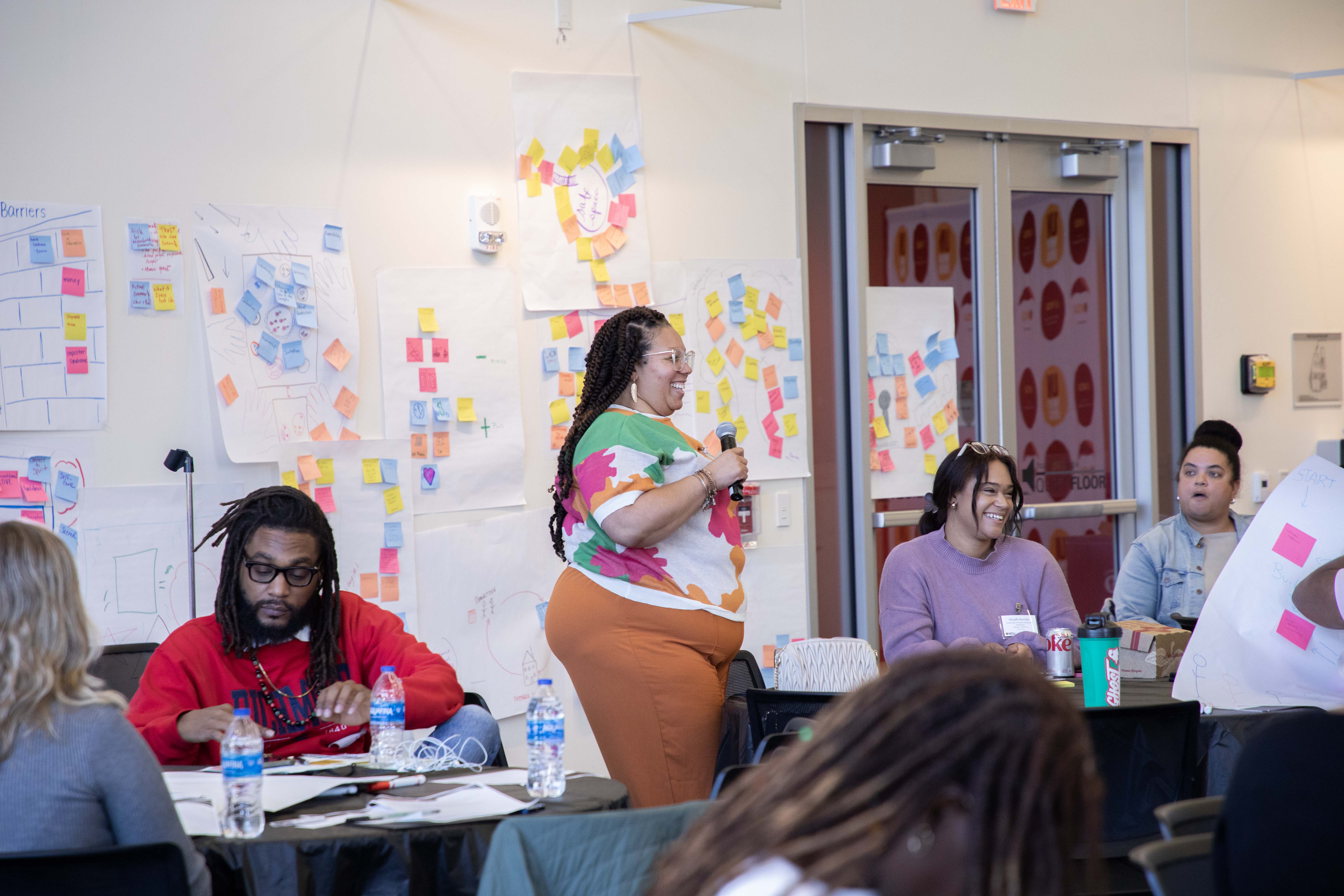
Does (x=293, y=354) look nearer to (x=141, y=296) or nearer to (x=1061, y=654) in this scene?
(x=141, y=296)

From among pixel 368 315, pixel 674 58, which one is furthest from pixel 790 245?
pixel 368 315

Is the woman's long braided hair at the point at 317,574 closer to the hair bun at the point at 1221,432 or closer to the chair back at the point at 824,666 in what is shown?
the chair back at the point at 824,666

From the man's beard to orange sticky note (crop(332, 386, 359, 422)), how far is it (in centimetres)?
129

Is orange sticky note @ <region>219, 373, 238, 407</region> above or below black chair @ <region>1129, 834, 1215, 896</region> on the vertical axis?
above

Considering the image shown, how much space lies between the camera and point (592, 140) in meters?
4.36

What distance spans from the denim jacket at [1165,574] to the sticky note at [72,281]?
11.0 ft

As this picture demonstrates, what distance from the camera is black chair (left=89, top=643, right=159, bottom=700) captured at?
339 cm

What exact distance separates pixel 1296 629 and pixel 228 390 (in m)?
2.99

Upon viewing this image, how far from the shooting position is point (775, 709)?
2602mm

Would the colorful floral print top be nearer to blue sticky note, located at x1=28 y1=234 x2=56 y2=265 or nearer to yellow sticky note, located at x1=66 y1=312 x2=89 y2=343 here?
yellow sticky note, located at x1=66 y1=312 x2=89 y2=343

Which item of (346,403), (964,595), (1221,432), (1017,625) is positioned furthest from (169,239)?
(1221,432)

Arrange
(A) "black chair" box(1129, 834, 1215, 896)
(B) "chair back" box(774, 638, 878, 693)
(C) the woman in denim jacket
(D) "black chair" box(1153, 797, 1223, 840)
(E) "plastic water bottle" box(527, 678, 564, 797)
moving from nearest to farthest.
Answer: (A) "black chair" box(1129, 834, 1215, 896), (D) "black chair" box(1153, 797, 1223, 840), (E) "plastic water bottle" box(527, 678, 564, 797), (B) "chair back" box(774, 638, 878, 693), (C) the woman in denim jacket

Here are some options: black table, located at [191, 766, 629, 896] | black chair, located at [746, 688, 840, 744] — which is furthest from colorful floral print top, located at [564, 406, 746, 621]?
black table, located at [191, 766, 629, 896]

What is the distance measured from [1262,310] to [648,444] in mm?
4057
